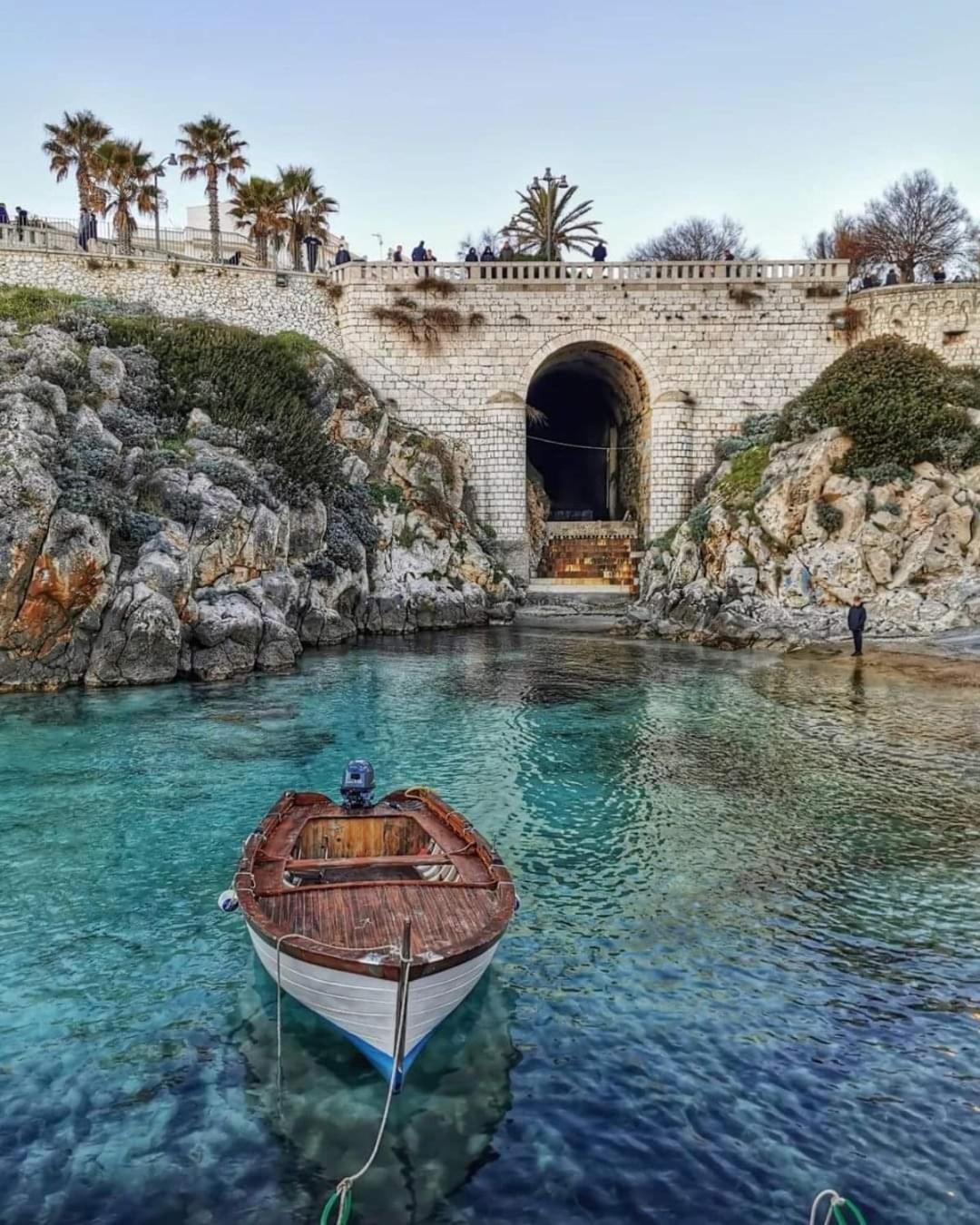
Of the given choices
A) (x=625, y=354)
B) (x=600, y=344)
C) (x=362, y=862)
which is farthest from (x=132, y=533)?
(x=625, y=354)

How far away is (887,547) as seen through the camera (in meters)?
25.4

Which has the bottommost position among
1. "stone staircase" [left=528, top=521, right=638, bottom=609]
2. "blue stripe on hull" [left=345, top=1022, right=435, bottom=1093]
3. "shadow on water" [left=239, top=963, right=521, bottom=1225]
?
"shadow on water" [left=239, top=963, right=521, bottom=1225]

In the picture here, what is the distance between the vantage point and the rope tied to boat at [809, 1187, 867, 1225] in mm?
3890

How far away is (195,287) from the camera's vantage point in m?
32.3

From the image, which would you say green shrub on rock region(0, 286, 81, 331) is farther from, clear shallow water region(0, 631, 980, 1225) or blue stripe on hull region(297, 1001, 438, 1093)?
blue stripe on hull region(297, 1001, 438, 1093)

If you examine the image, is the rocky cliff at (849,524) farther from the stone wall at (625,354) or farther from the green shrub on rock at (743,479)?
the stone wall at (625,354)

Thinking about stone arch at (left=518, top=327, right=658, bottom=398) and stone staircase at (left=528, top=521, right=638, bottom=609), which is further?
stone staircase at (left=528, top=521, right=638, bottom=609)

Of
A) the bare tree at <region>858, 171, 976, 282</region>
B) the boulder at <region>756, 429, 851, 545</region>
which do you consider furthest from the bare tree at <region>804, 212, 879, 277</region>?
the boulder at <region>756, 429, 851, 545</region>

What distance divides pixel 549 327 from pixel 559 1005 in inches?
1182

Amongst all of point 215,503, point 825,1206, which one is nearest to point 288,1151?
point 825,1206

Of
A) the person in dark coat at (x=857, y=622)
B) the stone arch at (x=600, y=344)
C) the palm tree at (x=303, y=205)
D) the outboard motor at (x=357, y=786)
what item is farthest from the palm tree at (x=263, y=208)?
the outboard motor at (x=357, y=786)

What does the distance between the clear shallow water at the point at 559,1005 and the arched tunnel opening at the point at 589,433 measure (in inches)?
963

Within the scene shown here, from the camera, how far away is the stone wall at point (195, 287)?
30984mm

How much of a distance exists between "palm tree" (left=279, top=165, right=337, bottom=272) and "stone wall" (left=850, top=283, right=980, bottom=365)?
23.3 meters
